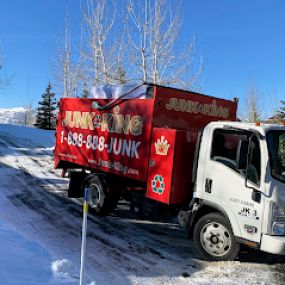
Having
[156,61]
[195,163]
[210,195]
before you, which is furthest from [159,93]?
[156,61]

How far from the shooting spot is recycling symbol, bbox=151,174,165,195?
7.09 metres

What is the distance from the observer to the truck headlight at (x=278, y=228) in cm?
563

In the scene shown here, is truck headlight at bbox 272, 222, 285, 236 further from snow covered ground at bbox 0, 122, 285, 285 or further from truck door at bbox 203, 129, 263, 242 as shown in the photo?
snow covered ground at bbox 0, 122, 285, 285

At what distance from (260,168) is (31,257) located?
356cm

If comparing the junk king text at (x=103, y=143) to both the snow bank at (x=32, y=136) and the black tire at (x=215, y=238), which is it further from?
the snow bank at (x=32, y=136)

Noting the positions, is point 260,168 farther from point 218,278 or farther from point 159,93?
Result: point 159,93

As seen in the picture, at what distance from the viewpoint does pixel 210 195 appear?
21.0ft

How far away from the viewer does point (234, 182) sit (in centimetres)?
604

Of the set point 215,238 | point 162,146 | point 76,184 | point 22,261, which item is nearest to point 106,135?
point 76,184

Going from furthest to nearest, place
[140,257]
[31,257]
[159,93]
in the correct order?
[159,93] → [140,257] → [31,257]

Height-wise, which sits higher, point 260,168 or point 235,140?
point 235,140

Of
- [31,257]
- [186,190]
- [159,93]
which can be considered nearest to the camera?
[31,257]

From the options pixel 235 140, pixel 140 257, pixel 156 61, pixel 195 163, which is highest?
pixel 156 61

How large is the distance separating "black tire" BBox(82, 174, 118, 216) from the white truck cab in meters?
2.55
